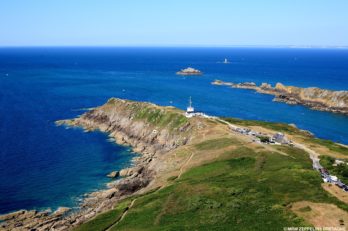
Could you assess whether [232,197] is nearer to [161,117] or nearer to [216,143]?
[216,143]

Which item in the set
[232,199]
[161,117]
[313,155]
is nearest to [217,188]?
[232,199]

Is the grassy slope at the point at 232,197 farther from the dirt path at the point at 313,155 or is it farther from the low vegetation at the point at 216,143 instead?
the low vegetation at the point at 216,143

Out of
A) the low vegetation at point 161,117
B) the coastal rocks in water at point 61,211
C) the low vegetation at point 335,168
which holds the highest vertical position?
the low vegetation at point 335,168

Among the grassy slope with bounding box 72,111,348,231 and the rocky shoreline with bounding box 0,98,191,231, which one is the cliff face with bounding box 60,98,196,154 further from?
the grassy slope with bounding box 72,111,348,231

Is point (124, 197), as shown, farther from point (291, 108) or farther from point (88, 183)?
point (291, 108)

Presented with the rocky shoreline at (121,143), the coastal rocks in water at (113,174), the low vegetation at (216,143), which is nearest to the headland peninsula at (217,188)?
the low vegetation at (216,143)

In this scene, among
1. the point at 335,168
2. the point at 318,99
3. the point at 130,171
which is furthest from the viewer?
the point at 318,99
